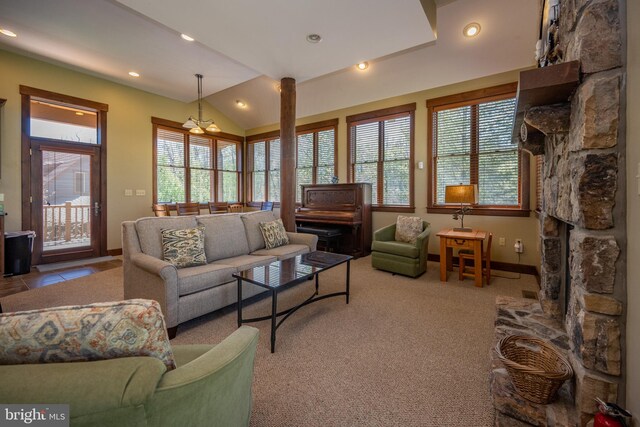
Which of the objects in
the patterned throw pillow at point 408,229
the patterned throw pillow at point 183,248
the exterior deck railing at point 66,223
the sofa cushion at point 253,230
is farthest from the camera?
the exterior deck railing at point 66,223

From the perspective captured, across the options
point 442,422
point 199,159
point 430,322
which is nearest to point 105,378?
point 442,422

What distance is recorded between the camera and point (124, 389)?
0.72 meters

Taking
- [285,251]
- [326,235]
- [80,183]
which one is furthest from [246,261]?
[80,183]

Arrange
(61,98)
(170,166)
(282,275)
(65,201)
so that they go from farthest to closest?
(170,166), (65,201), (61,98), (282,275)

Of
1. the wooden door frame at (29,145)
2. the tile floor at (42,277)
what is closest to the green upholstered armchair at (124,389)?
the tile floor at (42,277)

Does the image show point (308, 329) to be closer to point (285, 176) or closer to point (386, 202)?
point (285, 176)

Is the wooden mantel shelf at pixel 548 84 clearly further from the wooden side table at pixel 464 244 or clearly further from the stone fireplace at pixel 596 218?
the wooden side table at pixel 464 244

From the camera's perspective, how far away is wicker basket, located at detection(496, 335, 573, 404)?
1.30 meters

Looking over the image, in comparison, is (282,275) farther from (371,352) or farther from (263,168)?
(263,168)

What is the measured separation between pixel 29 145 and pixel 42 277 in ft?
7.22

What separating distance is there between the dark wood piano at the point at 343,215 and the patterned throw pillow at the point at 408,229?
857 millimetres

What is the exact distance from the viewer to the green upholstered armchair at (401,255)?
3.93m

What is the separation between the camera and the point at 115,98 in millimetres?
5453

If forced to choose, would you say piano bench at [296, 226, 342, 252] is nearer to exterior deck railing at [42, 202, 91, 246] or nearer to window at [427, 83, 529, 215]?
window at [427, 83, 529, 215]
